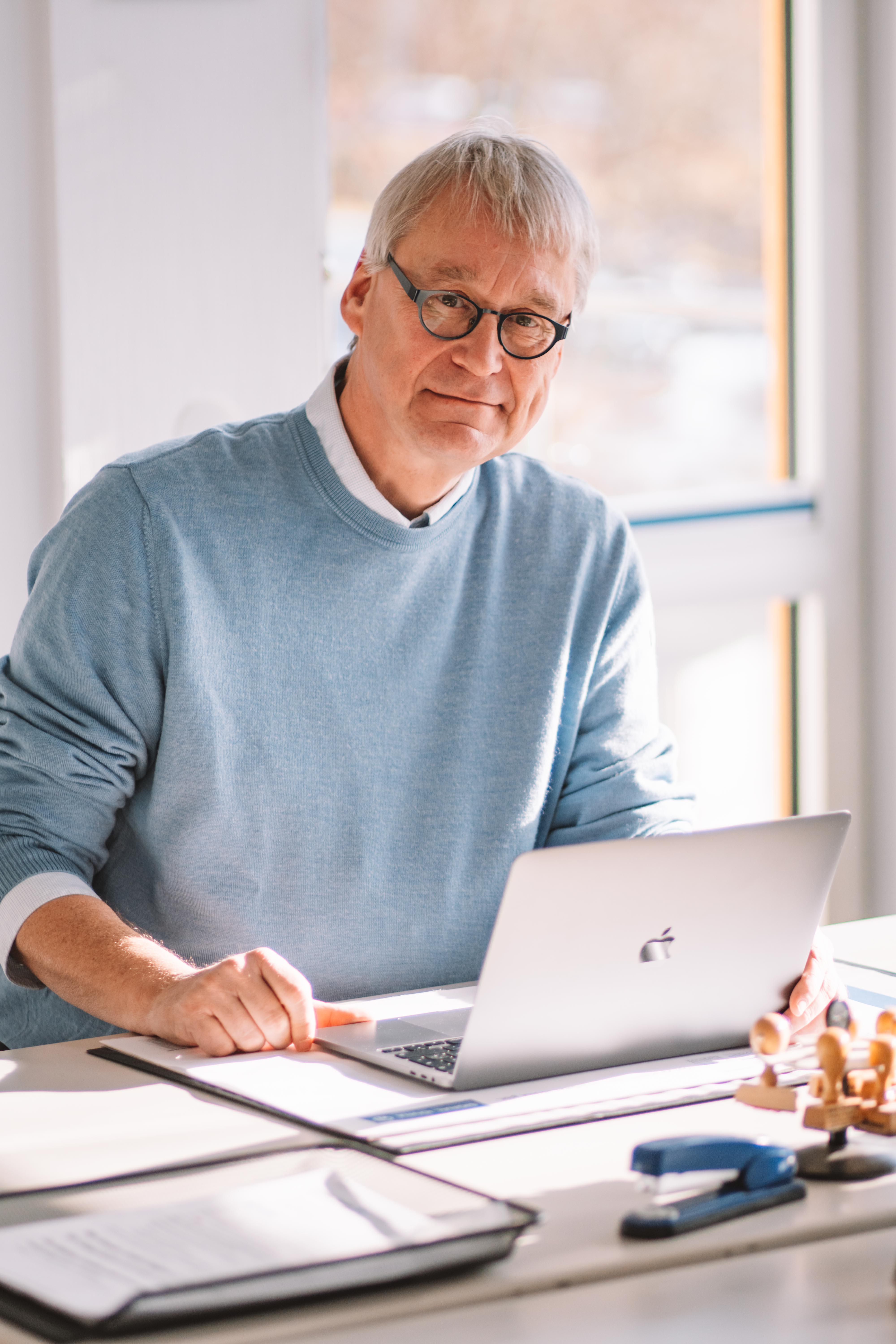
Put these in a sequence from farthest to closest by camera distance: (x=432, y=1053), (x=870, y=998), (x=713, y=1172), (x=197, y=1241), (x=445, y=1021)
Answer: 1. (x=870, y=998)
2. (x=445, y=1021)
3. (x=432, y=1053)
4. (x=713, y=1172)
5. (x=197, y=1241)

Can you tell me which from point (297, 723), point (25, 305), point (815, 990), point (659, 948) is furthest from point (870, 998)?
point (25, 305)

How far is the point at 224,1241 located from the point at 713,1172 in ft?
0.98

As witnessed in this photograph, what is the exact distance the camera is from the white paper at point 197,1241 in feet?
2.71

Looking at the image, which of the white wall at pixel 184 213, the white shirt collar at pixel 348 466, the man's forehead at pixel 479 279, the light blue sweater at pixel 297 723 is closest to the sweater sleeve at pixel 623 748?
the light blue sweater at pixel 297 723

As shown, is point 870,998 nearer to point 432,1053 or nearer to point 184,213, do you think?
point 432,1053

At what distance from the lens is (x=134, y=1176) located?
105 centimetres

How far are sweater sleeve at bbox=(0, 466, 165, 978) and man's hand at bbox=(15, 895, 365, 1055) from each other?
0.05 metres

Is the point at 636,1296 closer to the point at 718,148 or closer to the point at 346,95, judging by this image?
the point at 346,95

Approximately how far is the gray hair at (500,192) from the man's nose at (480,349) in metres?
0.09

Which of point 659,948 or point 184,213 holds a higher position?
point 184,213

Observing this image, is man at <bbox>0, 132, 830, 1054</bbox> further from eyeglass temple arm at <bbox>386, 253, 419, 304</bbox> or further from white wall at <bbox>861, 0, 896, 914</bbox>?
white wall at <bbox>861, 0, 896, 914</bbox>

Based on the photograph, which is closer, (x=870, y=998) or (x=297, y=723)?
(x=870, y=998)

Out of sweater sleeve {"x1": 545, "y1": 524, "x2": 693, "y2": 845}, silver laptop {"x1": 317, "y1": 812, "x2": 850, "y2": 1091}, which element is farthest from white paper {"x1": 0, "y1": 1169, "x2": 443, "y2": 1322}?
sweater sleeve {"x1": 545, "y1": 524, "x2": 693, "y2": 845}

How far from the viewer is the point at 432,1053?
4.25 ft
